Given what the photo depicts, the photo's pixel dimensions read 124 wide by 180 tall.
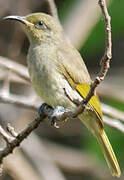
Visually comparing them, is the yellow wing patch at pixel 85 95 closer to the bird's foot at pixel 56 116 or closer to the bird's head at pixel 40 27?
the bird's foot at pixel 56 116

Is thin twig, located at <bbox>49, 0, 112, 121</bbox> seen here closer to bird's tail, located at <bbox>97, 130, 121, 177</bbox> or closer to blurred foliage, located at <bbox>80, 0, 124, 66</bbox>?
bird's tail, located at <bbox>97, 130, 121, 177</bbox>

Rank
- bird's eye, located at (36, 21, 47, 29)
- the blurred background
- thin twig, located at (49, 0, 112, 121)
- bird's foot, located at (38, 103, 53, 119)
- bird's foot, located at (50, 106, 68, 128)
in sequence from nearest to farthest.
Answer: thin twig, located at (49, 0, 112, 121)
bird's foot, located at (50, 106, 68, 128)
bird's foot, located at (38, 103, 53, 119)
bird's eye, located at (36, 21, 47, 29)
the blurred background

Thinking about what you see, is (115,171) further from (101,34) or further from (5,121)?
(101,34)

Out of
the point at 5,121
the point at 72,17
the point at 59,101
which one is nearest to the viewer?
the point at 59,101

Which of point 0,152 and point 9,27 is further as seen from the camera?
point 9,27

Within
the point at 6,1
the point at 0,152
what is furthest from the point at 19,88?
the point at 0,152

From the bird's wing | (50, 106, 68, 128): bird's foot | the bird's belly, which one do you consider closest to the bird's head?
the bird's wing
